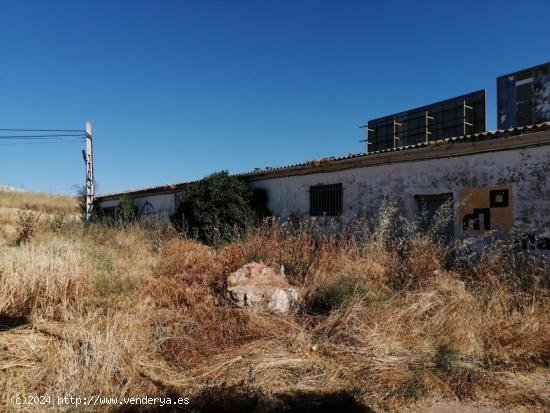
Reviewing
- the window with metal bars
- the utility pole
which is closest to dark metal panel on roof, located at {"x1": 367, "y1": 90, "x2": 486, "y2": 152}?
the window with metal bars

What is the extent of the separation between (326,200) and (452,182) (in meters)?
3.58

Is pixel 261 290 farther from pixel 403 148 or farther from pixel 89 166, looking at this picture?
pixel 89 166

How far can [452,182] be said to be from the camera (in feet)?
27.0

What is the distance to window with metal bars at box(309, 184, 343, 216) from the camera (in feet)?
34.9

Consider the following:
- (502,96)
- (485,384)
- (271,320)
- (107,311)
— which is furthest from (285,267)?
(502,96)

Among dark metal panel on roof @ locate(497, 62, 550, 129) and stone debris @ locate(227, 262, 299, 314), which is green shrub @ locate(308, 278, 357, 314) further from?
dark metal panel on roof @ locate(497, 62, 550, 129)

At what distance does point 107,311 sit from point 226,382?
201cm

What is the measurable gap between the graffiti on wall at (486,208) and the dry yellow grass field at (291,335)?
1084mm

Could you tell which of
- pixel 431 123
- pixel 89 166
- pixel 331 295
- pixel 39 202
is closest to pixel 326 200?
pixel 331 295

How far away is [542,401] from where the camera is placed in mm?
3260

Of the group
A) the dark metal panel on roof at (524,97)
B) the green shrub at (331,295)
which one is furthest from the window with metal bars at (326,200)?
the dark metal panel on roof at (524,97)

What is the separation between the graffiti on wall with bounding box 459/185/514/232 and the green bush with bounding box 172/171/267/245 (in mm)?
5876

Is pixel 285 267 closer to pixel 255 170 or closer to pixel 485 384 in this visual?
pixel 485 384

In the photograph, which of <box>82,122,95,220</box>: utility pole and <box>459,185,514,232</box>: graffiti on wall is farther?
<box>82,122,95,220</box>: utility pole
